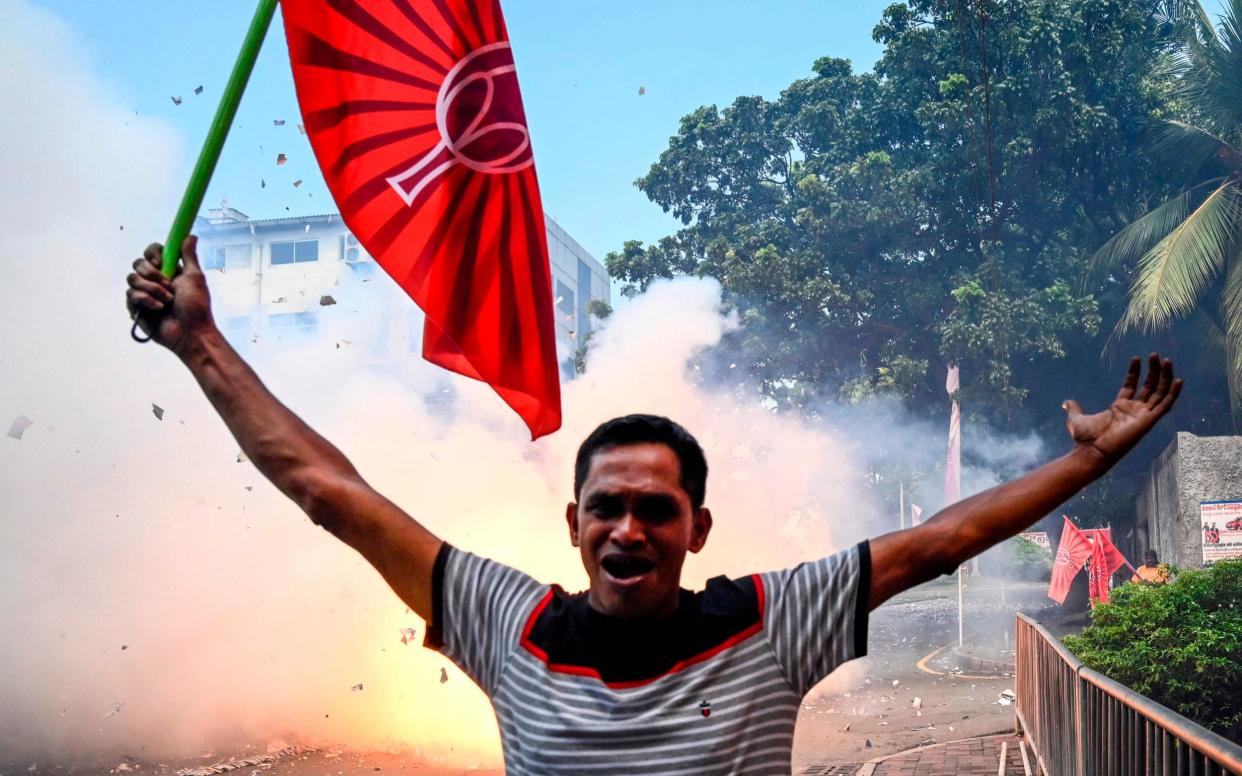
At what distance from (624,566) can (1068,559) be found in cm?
1717

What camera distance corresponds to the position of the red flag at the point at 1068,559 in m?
17.5

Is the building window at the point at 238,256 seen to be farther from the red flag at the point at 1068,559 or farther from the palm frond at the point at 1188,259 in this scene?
the red flag at the point at 1068,559

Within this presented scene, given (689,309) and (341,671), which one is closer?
(341,671)

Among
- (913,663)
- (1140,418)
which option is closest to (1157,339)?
(913,663)

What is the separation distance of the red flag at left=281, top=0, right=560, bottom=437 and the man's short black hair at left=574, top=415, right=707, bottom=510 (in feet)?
3.84

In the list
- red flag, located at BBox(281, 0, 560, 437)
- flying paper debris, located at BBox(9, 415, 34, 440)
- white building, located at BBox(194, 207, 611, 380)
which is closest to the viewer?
red flag, located at BBox(281, 0, 560, 437)

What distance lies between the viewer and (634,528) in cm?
193

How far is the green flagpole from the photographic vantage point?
7.38ft

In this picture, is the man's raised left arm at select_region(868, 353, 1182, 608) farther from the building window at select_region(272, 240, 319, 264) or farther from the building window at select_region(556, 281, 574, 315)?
the building window at select_region(556, 281, 574, 315)

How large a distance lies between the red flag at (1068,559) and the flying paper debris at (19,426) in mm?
12962

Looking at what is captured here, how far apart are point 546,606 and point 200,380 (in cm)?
72

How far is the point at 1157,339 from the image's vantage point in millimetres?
23312

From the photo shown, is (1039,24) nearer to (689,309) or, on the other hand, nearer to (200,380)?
(689,309)

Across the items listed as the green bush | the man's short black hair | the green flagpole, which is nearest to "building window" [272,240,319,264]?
the green bush
